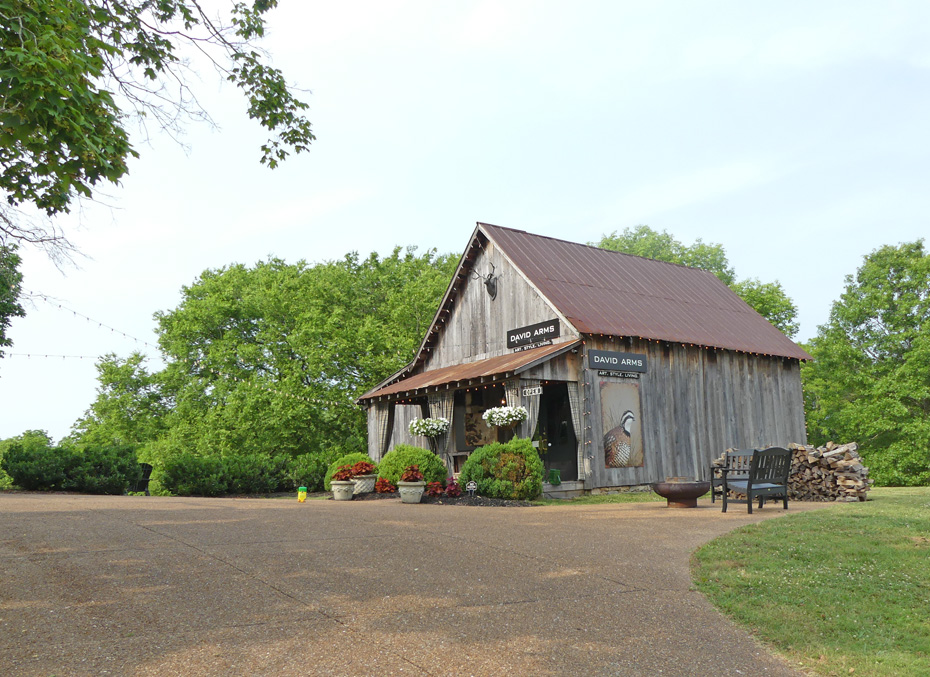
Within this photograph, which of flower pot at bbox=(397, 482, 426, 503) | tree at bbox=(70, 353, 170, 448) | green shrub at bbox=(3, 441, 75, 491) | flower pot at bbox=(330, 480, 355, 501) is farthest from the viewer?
tree at bbox=(70, 353, 170, 448)

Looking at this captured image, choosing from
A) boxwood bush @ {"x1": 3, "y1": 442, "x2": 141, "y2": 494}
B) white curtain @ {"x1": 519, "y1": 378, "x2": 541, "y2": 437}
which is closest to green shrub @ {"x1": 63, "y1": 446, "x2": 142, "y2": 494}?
boxwood bush @ {"x1": 3, "y1": 442, "x2": 141, "y2": 494}

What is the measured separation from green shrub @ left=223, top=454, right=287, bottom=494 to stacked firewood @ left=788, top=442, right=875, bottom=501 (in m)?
14.2

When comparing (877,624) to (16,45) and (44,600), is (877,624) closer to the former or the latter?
(44,600)

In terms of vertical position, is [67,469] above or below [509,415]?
below

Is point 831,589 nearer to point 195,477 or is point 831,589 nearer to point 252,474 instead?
point 195,477

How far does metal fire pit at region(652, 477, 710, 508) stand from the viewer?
13392mm

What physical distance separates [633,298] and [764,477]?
10056 millimetres

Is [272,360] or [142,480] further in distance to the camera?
[272,360]

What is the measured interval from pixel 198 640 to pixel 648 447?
1615 cm

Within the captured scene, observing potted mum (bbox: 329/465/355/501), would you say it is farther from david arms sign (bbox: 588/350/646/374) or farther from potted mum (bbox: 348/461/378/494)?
david arms sign (bbox: 588/350/646/374)

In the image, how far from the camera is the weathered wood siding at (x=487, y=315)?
2044 cm

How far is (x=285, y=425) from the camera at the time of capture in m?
30.6

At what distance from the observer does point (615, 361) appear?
1886cm

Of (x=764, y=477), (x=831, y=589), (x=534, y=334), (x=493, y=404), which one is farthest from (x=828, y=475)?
(x=831, y=589)
